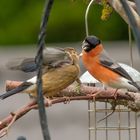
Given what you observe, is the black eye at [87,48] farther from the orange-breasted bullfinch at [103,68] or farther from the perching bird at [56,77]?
the perching bird at [56,77]

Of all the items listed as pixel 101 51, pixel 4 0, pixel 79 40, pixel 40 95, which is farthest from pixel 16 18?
pixel 40 95

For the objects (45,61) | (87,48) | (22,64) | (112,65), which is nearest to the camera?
(22,64)

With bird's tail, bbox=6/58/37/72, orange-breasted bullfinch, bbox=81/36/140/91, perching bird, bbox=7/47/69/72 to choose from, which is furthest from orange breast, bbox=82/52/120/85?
bird's tail, bbox=6/58/37/72

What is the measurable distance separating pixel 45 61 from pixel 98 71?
0.95 m

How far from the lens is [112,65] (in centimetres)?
516

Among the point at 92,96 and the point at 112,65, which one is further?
the point at 112,65

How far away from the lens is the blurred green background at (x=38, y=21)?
10.3m

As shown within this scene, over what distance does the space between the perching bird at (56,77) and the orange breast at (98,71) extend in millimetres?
430

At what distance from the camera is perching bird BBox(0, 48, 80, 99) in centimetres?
439

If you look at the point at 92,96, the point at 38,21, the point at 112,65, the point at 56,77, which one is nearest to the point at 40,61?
the point at 92,96

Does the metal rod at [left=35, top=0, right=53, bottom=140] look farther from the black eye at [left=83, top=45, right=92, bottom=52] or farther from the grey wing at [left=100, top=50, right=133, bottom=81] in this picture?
the black eye at [left=83, top=45, right=92, bottom=52]

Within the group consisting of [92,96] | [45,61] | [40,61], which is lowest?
[92,96]

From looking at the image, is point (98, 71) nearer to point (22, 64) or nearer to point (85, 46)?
point (85, 46)

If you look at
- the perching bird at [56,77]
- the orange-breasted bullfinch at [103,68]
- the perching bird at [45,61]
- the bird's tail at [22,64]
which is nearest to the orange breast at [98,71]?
the orange-breasted bullfinch at [103,68]
